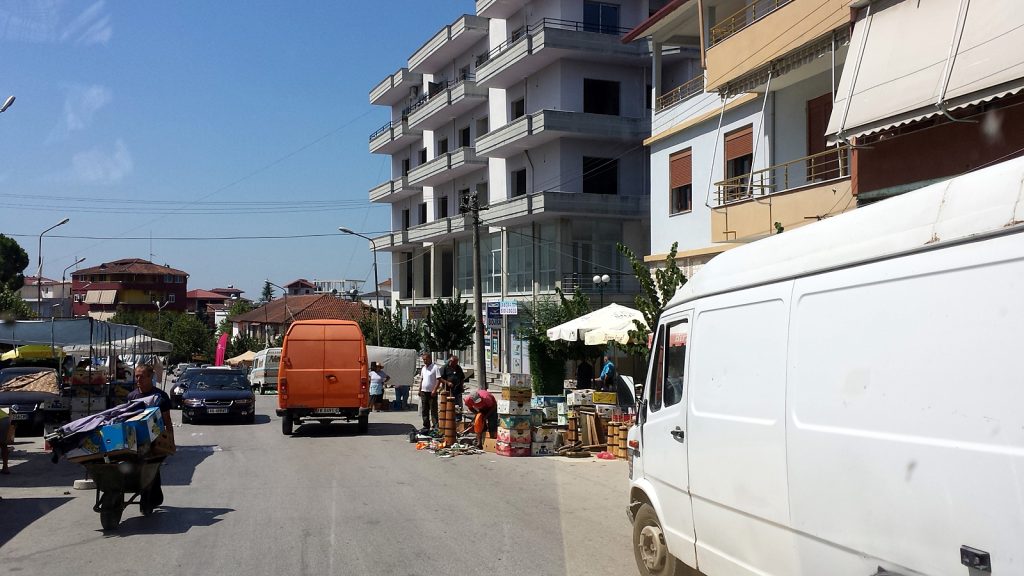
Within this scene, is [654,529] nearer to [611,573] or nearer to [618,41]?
[611,573]

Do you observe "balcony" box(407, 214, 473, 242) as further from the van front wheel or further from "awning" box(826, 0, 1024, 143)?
the van front wheel

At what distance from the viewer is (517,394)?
51.2ft

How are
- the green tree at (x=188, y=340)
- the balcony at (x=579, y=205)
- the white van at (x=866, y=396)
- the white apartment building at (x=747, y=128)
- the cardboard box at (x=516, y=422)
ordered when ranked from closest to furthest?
the white van at (x=866, y=396), the cardboard box at (x=516, y=422), the white apartment building at (x=747, y=128), the balcony at (x=579, y=205), the green tree at (x=188, y=340)

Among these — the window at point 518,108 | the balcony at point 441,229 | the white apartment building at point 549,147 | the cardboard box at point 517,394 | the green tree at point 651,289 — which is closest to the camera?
the cardboard box at point 517,394

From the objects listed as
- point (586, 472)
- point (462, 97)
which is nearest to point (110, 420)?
point (586, 472)

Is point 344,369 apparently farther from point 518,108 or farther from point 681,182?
point 518,108

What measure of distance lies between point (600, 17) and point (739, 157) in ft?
61.0

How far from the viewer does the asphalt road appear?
7.63 metres

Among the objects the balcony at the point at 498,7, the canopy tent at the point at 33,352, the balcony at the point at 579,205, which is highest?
the balcony at the point at 498,7

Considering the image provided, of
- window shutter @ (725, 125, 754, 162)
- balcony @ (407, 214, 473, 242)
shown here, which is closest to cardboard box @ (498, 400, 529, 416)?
window shutter @ (725, 125, 754, 162)

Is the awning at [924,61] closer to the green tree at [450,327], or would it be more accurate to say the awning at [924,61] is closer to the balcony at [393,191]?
the green tree at [450,327]

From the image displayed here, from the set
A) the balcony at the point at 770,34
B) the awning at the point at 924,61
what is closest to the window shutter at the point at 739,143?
the balcony at the point at 770,34

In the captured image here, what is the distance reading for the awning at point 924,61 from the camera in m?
9.96

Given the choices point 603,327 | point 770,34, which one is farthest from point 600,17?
point 603,327
